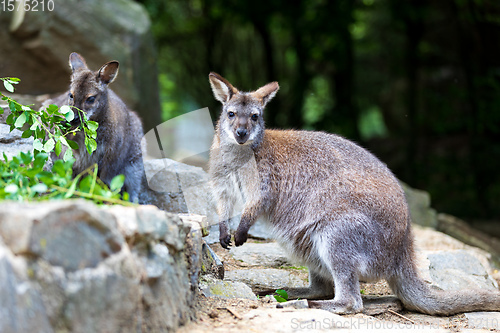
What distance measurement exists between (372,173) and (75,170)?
3.06m

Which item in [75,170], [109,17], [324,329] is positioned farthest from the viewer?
[109,17]

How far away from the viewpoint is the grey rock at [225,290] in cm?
408

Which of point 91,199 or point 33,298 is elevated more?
point 91,199

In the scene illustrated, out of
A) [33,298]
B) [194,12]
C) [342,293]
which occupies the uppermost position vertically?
[194,12]

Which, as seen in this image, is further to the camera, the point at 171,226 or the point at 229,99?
Result: the point at 229,99

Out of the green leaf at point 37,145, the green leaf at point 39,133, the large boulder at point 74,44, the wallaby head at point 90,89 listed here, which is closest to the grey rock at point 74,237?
the green leaf at point 37,145

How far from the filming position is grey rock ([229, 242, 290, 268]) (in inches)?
216

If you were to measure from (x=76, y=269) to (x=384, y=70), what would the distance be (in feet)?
49.4

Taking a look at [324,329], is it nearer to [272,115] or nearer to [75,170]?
[75,170]

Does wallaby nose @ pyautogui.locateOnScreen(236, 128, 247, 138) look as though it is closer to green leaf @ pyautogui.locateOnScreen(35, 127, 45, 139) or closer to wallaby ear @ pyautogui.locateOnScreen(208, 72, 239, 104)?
wallaby ear @ pyautogui.locateOnScreen(208, 72, 239, 104)

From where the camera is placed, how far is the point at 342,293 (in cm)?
445

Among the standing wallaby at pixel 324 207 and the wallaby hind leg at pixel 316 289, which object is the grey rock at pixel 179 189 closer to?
the standing wallaby at pixel 324 207

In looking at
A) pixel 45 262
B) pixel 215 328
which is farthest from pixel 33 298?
pixel 215 328

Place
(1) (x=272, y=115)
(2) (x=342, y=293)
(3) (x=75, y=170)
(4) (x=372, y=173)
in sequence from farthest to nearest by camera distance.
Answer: (1) (x=272, y=115) < (3) (x=75, y=170) < (4) (x=372, y=173) < (2) (x=342, y=293)
